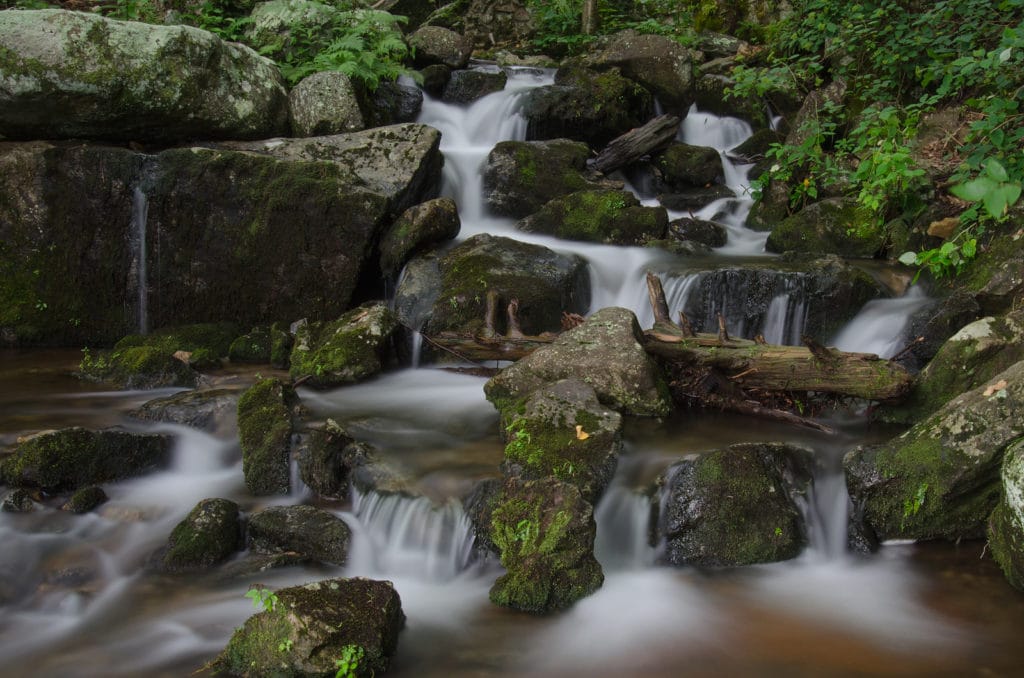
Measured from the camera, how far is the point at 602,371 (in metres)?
5.66

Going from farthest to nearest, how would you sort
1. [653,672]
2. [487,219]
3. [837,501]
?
[487,219] < [837,501] < [653,672]

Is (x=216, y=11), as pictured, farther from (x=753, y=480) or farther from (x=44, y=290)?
(x=753, y=480)

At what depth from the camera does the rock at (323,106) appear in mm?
9000

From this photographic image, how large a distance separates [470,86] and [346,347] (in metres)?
6.69

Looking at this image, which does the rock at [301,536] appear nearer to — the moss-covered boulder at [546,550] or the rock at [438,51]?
the moss-covered boulder at [546,550]

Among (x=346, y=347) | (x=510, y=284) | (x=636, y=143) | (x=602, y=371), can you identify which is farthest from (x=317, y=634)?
(x=636, y=143)

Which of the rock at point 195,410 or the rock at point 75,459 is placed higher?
the rock at point 195,410

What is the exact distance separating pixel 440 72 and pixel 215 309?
592 cm

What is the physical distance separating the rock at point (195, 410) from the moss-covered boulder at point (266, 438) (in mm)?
432

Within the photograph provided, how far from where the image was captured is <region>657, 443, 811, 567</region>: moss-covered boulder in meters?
4.28

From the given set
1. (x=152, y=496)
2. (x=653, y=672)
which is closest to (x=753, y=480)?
(x=653, y=672)

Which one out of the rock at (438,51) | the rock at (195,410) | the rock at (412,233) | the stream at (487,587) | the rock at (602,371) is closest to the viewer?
the stream at (487,587)

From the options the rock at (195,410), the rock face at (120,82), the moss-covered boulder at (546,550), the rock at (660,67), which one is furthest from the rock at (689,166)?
the moss-covered boulder at (546,550)

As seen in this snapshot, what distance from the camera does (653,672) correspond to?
11.5 ft
